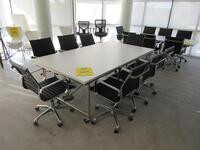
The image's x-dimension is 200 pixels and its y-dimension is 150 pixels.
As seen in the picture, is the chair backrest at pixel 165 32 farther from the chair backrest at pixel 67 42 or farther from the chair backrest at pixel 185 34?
the chair backrest at pixel 67 42

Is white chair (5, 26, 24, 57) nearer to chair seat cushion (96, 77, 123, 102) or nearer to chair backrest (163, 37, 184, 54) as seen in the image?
chair seat cushion (96, 77, 123, 102)

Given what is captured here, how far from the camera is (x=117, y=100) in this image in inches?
79.6

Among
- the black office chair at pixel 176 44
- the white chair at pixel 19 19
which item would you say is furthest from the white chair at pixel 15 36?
the black office chair at pixel 176 44

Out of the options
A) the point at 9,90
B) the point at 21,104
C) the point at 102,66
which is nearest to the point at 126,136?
the point at 102,66

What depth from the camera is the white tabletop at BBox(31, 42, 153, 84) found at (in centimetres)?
218

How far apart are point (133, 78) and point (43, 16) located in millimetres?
3860

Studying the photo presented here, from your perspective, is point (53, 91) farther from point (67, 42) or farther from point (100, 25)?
point (100, 25)

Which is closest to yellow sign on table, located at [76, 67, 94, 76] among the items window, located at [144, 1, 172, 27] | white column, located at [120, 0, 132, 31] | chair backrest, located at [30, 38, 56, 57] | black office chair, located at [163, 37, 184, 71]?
chair backrest, located at [30, 38, 56, 57]

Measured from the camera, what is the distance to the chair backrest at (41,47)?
114 inches

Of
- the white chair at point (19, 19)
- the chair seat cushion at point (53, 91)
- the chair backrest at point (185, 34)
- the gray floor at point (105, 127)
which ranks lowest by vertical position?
the gray floor at point (105, 127)

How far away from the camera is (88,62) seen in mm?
2582

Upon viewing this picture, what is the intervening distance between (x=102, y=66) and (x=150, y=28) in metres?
4.02

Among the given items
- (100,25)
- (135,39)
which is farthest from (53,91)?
(100,25)

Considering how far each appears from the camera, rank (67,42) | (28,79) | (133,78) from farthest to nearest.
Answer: (67,42) → (133,78) → (28,79)
